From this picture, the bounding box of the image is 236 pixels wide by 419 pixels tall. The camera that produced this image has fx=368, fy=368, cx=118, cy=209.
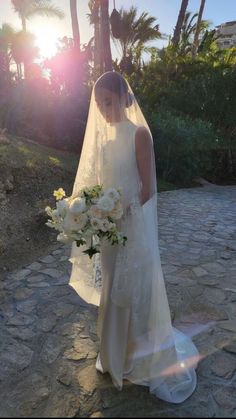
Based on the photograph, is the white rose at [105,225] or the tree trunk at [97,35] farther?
the tree trunk at [97,35]

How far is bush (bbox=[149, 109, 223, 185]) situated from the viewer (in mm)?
13016

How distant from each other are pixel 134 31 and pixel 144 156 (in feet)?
80.5

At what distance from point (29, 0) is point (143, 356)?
3054 centimetres

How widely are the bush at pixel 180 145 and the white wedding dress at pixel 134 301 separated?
10.7 meters

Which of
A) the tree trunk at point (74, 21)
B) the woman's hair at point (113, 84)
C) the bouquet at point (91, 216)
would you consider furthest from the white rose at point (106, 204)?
the tree trunk at point (74, 21)

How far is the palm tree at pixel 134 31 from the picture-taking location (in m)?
23.7

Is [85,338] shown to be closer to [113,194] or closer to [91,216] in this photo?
[91,216]

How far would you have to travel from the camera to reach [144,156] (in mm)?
2490

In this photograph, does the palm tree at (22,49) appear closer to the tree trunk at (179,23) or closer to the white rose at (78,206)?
the tree trunk at (179,23)

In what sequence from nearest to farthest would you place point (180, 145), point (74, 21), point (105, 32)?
point (105, 32)
point (180, 145)
point (74, 21)

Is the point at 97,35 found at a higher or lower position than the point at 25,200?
higher

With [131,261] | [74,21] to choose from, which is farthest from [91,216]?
[74,21]

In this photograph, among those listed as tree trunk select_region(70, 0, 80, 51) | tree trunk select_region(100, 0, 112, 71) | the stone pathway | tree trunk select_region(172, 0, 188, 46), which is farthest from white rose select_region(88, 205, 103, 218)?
tree trunk select_region(172, 0, 188, 46)

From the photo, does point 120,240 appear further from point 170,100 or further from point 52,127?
point 170,100
